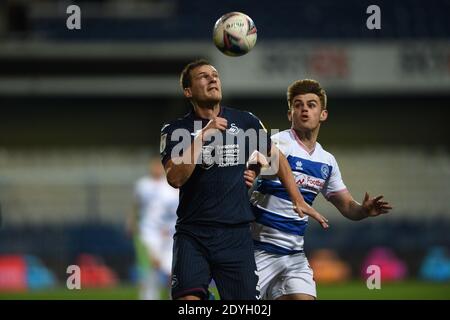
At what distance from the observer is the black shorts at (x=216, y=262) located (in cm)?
692

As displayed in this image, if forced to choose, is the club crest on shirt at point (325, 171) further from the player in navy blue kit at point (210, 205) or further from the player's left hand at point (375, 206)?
the player in navy blue kit at point (210, 205)

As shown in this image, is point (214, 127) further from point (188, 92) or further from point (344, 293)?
point (344, 293)

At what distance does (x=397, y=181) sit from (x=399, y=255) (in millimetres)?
2438

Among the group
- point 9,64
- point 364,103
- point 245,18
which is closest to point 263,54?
point 364,103

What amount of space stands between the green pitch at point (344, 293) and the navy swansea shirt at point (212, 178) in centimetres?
792

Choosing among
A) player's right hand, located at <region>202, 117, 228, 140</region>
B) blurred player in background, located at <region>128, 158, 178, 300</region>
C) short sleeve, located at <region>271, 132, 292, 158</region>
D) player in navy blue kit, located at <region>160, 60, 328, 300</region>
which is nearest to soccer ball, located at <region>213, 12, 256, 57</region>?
player in navy blue kit, located at <region>160, 60, 328, 300</region>

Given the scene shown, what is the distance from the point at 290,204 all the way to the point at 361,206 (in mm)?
554

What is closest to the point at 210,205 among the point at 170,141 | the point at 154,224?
the point at 170,141

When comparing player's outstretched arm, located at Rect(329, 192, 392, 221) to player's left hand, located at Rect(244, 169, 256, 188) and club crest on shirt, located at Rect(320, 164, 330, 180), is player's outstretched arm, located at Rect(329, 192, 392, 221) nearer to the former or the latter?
club crest on shirt, located at Rect(320, 164, 330, 180)

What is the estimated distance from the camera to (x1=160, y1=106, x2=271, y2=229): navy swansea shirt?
6.97 m

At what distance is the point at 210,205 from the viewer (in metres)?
6.98

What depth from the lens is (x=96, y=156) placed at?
24.8m

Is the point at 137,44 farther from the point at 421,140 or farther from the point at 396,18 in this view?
the point at 421,140
